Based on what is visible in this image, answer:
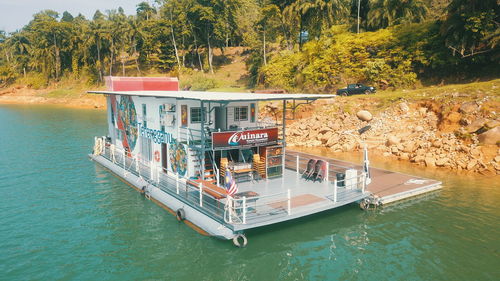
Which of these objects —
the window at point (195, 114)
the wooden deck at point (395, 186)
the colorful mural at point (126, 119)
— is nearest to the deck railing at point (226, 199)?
the wooden deck at point (395, 186)

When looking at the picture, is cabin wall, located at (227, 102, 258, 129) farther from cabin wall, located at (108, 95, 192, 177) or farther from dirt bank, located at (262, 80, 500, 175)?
dirt bank, located at (262, 80, 500, 175)

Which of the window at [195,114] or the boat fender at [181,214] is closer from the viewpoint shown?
the boat fender at [181,214]

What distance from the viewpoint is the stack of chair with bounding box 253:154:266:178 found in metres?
20.2

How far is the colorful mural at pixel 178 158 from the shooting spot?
19641mm

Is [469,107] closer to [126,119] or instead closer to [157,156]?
[157,156]

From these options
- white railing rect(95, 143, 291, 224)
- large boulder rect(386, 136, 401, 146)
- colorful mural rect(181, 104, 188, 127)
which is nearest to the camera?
white railing rect(95, 143, 291, 224)

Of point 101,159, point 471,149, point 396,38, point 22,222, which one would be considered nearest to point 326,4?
point 396,38

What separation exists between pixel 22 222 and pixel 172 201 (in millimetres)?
7336

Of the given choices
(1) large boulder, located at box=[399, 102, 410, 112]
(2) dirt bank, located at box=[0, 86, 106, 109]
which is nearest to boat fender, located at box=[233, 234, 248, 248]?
(1) large boulder, located at box=[399, 102, 410, 112]

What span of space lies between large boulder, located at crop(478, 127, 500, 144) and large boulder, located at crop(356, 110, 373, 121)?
1045 cm

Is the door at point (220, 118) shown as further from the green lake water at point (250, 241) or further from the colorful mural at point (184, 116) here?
the green lake water at point (250, 241)

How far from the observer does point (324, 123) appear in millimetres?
37375

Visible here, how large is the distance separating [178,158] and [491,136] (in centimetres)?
2215

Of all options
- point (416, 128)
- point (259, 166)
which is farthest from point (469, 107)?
point (259, 166)
